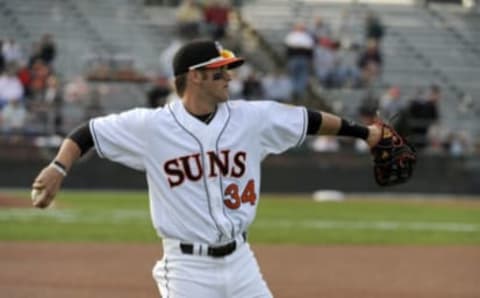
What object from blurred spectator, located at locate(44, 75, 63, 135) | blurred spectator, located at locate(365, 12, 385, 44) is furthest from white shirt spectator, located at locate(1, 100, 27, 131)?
blurred spectator, located at locate(365, 12, 385, 44)

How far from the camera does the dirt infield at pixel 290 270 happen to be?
30.7ft

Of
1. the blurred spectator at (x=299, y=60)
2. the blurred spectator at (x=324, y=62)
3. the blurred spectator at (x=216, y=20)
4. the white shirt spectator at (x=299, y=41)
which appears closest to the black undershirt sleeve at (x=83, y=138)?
the blurred spectator at (x=299, y=60)

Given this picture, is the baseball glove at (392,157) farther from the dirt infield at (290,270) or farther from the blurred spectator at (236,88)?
the blurred spectator at (236,88)

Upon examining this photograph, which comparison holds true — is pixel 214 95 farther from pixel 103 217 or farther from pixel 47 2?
pixel 47 2

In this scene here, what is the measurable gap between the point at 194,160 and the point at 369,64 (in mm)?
20377

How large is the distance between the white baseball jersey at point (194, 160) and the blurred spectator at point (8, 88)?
16.7 m

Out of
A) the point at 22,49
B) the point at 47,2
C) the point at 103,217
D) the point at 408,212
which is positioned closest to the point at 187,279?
the point at 103,217

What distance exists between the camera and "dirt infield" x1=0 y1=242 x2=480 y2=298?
30.7 ft

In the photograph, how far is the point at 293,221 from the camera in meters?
16.3

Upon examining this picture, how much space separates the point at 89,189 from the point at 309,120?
16.7 m

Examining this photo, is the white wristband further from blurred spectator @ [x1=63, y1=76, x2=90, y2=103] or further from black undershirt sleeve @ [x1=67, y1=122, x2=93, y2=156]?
blurred spectator @ [x1=63, y1=76, x2=90, y2=103]

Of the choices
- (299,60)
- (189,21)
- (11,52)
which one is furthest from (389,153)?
(189,21)

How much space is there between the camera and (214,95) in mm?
5617

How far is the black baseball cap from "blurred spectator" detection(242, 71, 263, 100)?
17489mm
